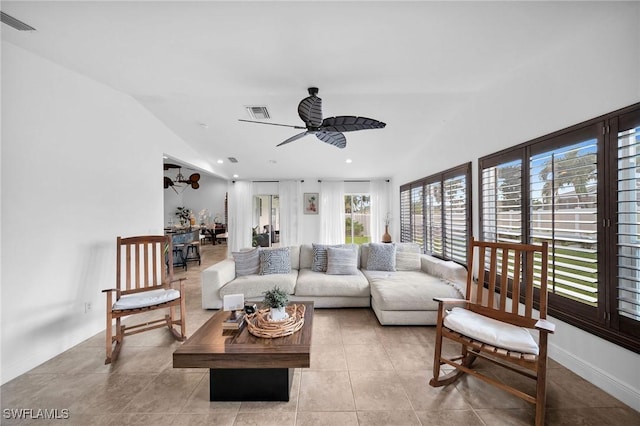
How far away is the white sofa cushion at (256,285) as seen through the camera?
130 inches

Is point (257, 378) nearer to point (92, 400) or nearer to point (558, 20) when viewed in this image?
point (92, 400)

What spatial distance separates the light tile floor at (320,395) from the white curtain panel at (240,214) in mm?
5143

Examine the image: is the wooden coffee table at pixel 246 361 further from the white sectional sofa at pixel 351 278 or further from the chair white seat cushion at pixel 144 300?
the white sectional sofa at pixel 351 278

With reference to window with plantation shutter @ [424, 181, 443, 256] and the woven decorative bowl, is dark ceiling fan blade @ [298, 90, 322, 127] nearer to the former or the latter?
the woven decorative bowl

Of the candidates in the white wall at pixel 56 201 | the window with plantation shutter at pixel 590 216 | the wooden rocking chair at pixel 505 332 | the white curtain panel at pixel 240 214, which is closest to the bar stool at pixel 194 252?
the white curtain panel at pixel 240 214

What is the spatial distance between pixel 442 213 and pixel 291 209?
4.46 metres

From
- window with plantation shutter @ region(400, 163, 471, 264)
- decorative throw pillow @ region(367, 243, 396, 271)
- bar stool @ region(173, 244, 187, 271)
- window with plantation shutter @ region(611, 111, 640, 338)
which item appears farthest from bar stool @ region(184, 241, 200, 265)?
window with plantation shutter @ region(611, 111, 640, 338)

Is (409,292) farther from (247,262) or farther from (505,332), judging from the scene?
(247,262)

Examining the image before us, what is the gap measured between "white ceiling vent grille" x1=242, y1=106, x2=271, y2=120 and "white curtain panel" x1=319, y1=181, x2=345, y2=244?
3.95 m

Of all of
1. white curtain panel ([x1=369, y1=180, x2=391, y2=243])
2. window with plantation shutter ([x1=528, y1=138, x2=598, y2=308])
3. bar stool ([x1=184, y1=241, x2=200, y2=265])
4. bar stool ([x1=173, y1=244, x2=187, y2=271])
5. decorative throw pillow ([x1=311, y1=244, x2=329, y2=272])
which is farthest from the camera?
white curtain panel ([x1=369, y1=180, x2=391, y2=243])

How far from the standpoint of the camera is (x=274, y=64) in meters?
2.39

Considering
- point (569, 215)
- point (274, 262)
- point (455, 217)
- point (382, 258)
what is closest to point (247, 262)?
point (274, 262)

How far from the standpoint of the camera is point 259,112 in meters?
3.58

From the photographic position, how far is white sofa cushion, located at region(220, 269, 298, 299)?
3292mm
